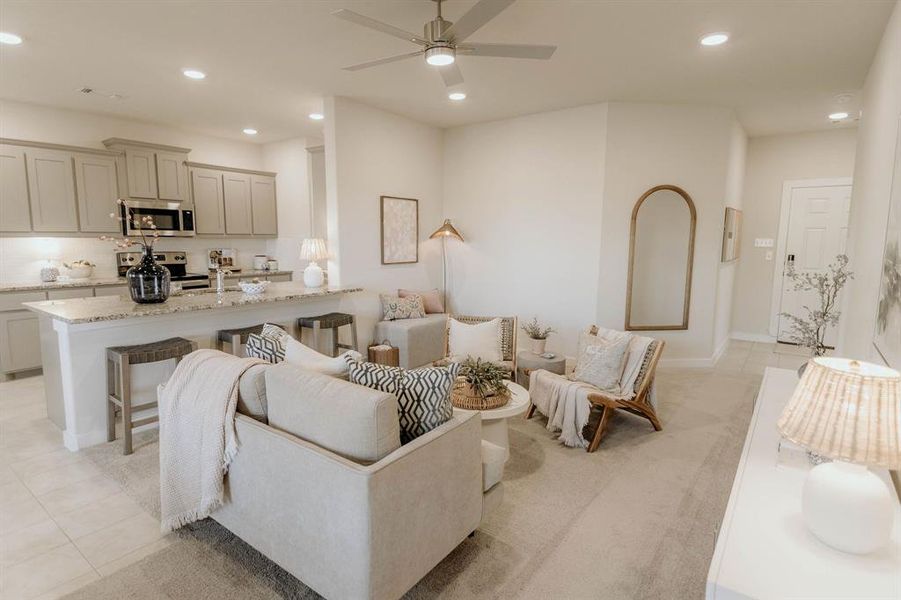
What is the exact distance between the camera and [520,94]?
4617 mm

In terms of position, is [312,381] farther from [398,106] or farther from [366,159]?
[398,106]

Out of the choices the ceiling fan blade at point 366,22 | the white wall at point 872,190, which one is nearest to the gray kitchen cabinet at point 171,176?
the ceiling fan blade at point 366,22

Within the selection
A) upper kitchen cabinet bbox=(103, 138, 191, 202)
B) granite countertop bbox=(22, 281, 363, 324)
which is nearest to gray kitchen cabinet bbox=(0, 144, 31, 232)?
upper kitchen cabinet bbox=(103, 138, 191, 202)

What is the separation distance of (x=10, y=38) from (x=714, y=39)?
4.93 meters

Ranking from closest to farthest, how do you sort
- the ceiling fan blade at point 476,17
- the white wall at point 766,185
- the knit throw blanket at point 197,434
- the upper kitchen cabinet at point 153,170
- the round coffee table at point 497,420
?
the knit throw blanket at point 197,434, the ceiling fan blade at point 476,17, the round coffee table at point 497,420, the upper kitchen cabinet at point 153,170, the white wall at point 766,185

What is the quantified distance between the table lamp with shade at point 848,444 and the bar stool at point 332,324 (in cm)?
377

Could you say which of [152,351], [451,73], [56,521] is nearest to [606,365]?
[451,73]

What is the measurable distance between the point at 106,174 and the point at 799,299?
28.4ft

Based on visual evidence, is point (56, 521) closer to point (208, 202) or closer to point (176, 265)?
point (176, 265)

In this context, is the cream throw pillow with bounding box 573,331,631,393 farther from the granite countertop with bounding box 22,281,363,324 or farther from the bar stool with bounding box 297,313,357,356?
the granite countertop with bounding box 22,281,363,324

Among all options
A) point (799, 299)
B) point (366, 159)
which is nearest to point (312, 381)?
point (366, 159)

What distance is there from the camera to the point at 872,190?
3.04m

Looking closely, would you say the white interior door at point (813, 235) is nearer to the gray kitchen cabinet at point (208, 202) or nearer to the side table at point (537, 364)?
the side table at point (537, 364)

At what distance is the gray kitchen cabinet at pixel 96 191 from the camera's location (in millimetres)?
5148
